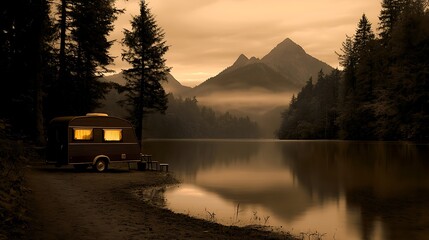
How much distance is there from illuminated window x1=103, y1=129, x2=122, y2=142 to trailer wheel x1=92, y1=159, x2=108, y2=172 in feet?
4.48

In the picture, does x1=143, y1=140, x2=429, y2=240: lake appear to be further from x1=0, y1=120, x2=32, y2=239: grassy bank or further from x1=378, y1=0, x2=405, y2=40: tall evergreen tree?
x1=378, y1=0, x2=405, y2=40: tall evergreen tree

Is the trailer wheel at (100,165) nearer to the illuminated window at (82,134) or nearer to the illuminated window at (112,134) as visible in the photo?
the illuminated window at (112,134)

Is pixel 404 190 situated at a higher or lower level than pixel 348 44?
lower

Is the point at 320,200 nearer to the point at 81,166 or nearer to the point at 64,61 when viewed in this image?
the point at 81,166

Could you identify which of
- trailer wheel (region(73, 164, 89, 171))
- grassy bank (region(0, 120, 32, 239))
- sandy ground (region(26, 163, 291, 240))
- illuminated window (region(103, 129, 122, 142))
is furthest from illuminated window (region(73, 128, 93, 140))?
grassy bank (region(0, 120, 32, 239))

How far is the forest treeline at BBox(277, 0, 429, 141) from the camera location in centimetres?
5444

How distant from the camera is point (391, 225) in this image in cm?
1357

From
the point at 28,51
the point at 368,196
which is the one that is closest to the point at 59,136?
the point at 28,51

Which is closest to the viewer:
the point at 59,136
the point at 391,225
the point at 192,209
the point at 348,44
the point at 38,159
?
the point at 391,225

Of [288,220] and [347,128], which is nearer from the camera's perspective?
[288,220]

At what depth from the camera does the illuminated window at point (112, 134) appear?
25219 millimetres

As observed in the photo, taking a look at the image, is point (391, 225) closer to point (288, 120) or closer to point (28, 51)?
point (28, 51)

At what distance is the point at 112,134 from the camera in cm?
2552

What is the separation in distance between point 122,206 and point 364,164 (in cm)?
2693
